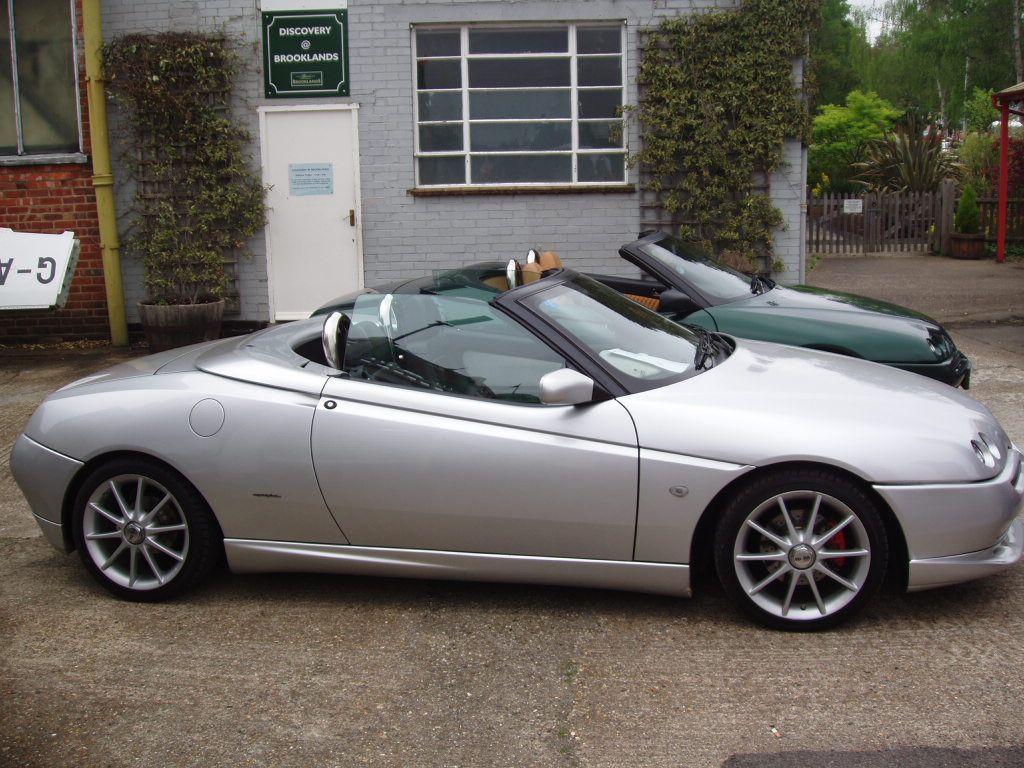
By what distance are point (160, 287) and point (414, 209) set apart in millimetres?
2728

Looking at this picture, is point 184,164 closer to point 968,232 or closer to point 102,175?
point 102,175

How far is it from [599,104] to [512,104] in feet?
2.92

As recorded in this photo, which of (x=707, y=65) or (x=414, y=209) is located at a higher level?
(x=707, y=65)

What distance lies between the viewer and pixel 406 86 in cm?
1129

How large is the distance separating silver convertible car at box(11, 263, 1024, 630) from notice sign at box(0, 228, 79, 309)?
5.64 meters

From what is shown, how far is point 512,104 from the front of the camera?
37.6 feet

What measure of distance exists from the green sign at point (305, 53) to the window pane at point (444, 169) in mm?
1105

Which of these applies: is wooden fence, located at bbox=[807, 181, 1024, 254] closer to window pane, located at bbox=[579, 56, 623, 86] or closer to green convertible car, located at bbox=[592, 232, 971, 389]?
window pane, located at bbox=[579, 56, 623, 86]

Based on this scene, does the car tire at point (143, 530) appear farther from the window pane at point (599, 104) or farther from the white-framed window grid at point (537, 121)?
the window pane at point (599, 104)

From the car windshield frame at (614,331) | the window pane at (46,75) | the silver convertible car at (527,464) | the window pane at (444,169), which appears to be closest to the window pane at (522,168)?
→ the window pane at (444,169)

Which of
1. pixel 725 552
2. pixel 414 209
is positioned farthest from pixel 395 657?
pixel 414 209

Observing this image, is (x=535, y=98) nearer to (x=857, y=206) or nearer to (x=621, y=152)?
(x=621, y=152)

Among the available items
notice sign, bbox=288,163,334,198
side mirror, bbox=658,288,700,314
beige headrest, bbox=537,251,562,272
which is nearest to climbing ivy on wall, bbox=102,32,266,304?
notice sign, bbox=288,163,334,198

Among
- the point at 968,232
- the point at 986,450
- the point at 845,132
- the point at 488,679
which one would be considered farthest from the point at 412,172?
the point at 845,132
